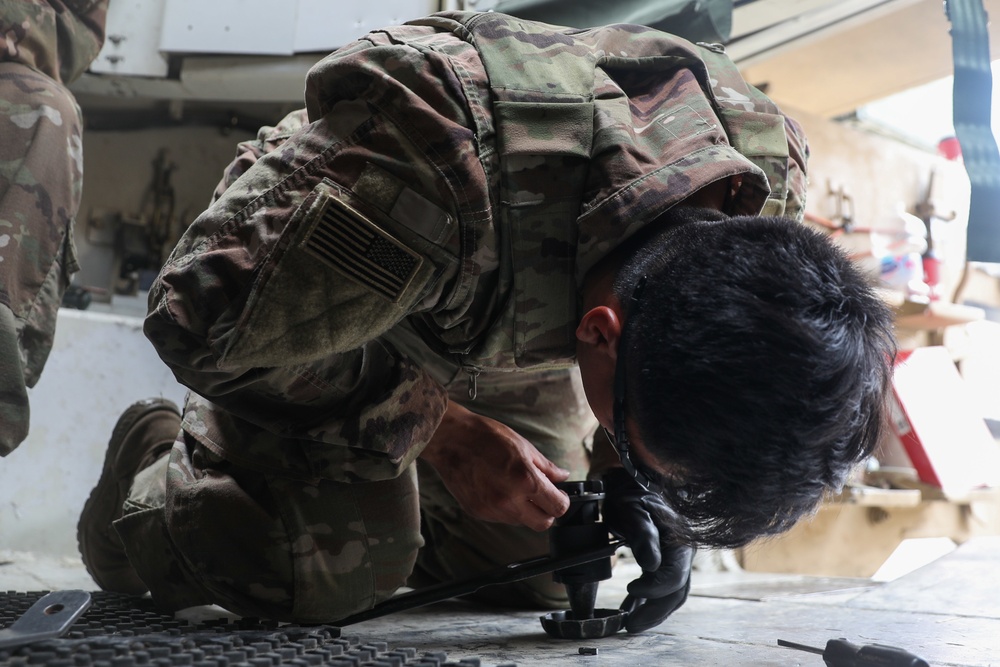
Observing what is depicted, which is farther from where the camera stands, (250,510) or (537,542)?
(537,542)

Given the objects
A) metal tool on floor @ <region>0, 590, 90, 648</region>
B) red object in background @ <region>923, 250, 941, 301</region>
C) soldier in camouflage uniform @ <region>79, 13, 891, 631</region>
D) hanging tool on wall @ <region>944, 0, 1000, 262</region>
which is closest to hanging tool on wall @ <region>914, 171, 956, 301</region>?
red object in background @ <region>923, 250, 941, 301</region>

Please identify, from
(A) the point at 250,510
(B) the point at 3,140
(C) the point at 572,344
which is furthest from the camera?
(B) the point at 3,140

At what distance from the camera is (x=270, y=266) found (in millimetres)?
948

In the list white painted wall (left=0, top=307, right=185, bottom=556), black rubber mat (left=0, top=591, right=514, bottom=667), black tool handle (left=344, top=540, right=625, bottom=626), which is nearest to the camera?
black rubber mat (left=0, top=591, right=514, bottom=667)

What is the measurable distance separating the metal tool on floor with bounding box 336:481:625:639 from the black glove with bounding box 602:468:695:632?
24 mm

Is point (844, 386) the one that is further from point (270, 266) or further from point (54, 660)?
point (54, 660)

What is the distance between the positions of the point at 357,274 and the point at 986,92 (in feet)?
4.15

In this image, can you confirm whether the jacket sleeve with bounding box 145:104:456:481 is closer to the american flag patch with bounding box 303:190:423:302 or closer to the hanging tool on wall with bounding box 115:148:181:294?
the american flag patch with bounding box 303:190:423:302

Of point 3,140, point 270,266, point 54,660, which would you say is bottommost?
point 54,660

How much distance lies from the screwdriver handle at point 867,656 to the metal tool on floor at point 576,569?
0.30 m

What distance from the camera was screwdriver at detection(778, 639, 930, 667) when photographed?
92 centimetres

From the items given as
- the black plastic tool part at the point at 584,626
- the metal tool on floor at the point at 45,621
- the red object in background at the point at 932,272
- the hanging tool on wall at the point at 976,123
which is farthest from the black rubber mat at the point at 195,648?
the red object in background at the point at 932,272

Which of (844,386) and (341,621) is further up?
(844,386)

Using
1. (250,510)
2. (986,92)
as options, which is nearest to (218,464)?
(250,510)
